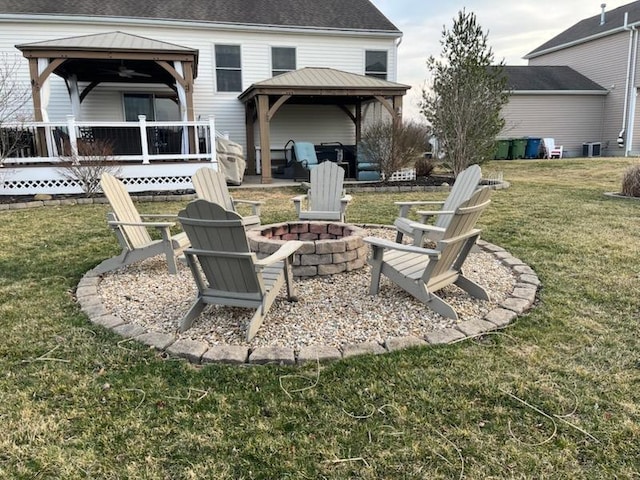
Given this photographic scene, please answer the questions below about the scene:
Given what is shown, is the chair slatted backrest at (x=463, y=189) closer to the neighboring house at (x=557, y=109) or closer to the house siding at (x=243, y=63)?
the house siding at (x=243, y=63)

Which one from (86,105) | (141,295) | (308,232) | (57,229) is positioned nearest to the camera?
(141,295)

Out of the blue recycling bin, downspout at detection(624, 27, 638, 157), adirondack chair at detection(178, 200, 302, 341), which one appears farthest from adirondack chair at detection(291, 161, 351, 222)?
downspout at detection(624, 27, 638, 157)

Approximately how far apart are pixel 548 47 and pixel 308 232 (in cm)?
2775

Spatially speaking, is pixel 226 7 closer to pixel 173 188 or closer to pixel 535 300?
pixel 173 188

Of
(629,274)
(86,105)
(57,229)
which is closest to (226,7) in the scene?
(86,105)

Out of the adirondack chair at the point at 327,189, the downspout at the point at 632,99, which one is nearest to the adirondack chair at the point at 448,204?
the adirondack chair at the point at 327,189

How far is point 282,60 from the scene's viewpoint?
1511 cm

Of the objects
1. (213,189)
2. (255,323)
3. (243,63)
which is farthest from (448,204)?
(243,63)

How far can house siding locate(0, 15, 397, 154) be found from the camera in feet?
43.6

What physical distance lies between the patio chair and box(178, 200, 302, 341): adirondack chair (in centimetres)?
2036

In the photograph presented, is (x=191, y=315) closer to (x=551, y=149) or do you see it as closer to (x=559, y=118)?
(x=551, y=149)

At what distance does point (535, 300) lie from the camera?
3740 mm

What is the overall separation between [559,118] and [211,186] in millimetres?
21891

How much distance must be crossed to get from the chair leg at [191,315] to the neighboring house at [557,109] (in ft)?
68.8
